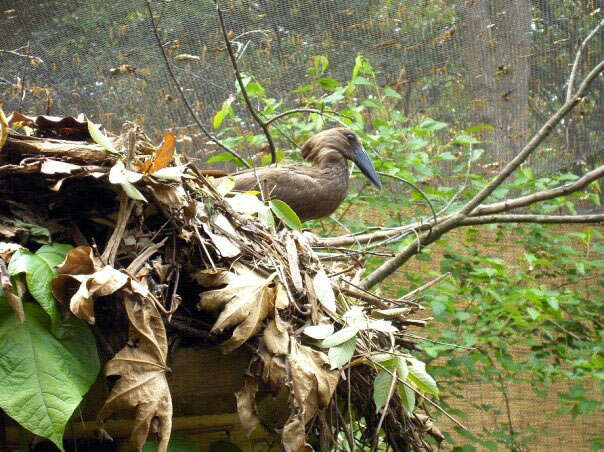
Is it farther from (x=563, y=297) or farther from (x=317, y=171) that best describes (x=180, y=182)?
(x=563, y=297)

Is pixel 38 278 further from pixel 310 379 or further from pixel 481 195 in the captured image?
pixel 481 195

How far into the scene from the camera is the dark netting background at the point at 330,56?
8.63 feet

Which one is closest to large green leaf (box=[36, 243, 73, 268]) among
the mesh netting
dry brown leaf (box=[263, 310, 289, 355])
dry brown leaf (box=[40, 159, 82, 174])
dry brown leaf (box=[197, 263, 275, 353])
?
dry brown leaf (box=[40, 159, 82, 174])

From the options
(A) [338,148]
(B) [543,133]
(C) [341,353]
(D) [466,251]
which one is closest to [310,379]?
(C) [341,353]

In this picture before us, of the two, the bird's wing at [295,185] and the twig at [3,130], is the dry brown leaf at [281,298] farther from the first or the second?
the bird's wing at [295,185]

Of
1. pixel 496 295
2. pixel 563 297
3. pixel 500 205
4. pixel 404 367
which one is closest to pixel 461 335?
pixel 496 295

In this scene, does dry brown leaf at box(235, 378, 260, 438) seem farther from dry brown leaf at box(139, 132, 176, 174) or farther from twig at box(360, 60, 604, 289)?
twig at box(360, 60, 604, 289)

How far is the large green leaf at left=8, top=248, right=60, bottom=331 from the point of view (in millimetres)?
1024

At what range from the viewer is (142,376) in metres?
1.07

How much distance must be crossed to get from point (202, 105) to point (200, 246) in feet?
5.56

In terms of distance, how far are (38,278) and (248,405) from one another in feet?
1.16

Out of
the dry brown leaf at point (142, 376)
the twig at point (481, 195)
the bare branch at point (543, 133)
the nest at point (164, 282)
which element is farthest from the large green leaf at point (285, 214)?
the bare branch at point (543, 133)

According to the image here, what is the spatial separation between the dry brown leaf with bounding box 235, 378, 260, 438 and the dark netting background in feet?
5.25

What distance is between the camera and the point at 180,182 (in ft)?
4.16
